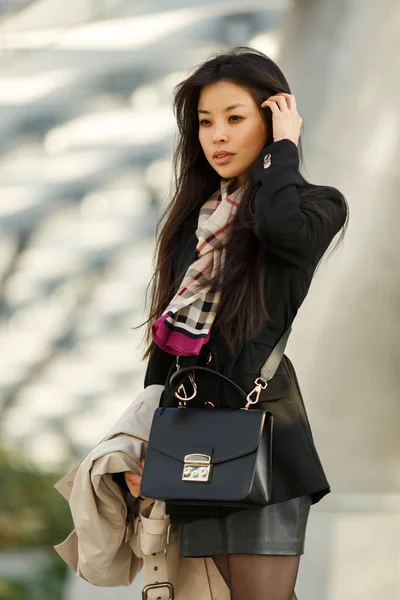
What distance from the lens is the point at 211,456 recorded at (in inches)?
107

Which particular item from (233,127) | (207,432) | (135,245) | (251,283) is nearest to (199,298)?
(251,283)

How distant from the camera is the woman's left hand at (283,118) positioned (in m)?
Answer: 2.93

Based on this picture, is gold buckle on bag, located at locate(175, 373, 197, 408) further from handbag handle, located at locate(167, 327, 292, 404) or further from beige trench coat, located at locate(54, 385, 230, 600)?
beige trench coat, located at locate(54, 385, 230, 600)

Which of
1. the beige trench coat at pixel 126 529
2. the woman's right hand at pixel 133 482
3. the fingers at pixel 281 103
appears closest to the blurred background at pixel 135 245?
the beige trench coat at pixel 126 529

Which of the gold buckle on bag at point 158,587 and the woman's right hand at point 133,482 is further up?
the woman's right hand at point 133,482

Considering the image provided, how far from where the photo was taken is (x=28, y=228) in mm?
6988

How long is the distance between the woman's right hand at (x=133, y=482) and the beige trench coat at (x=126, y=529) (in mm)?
20

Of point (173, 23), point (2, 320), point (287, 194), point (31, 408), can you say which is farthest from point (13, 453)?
point (287, 194)

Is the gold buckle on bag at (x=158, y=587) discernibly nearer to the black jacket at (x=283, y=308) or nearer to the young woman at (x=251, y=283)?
the young woman at (x=251, y=283)

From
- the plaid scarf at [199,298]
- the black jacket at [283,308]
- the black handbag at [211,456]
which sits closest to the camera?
the black handbag at [211,456]

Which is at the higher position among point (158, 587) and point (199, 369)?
point (199, 369)

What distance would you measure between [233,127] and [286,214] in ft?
1.20

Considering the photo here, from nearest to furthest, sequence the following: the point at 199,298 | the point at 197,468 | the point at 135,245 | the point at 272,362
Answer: the point at 197,468
the point at 272,362
the point at 199,298
the point at 135,245

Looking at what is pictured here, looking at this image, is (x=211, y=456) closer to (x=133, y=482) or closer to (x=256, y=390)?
(x=256, y=390)
